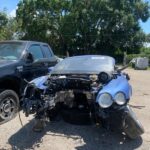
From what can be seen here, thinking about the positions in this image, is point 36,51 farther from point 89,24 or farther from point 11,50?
point 89,24

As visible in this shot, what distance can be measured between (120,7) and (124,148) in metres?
39.5

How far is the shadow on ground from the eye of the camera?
6500mm

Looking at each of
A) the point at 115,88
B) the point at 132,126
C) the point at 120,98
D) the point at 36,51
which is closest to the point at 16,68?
the point at 36,51

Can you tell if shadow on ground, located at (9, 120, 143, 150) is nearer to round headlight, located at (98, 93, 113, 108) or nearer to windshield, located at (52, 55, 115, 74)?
round headlight, located at (98, 93, 113, 108)

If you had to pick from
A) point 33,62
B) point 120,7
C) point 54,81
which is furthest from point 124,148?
point 120,7

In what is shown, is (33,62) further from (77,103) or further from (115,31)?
(115,31)

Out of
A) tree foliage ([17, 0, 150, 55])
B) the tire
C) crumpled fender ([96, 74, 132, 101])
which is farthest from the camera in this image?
tree foliage ([17, 0, 150, 55])

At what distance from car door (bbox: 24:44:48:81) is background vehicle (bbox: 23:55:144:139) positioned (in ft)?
4.67

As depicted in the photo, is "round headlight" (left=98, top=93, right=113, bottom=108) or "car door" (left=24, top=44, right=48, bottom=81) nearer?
"round headlight" (left=98, top=93, right=113, bottom=108)

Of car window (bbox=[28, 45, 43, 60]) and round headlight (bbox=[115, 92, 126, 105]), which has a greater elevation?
car window (bbox=[28, 45, 43, 60])

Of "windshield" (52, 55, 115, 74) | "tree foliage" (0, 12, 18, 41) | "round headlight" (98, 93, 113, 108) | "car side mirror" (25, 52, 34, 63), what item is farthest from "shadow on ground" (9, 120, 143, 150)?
"tree foliage" (0, 12, 18, 41)

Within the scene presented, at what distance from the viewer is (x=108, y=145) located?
658cm

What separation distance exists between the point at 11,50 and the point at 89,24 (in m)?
36.5

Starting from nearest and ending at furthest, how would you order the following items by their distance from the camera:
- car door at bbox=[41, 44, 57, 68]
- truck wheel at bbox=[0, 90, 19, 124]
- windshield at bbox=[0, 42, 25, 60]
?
truck wheel at bbox=[0, 90, 19, 124]
windshield at bbox=[0, 42, 25, 60]
car door at bbox=[41, 44, 57, 68]
